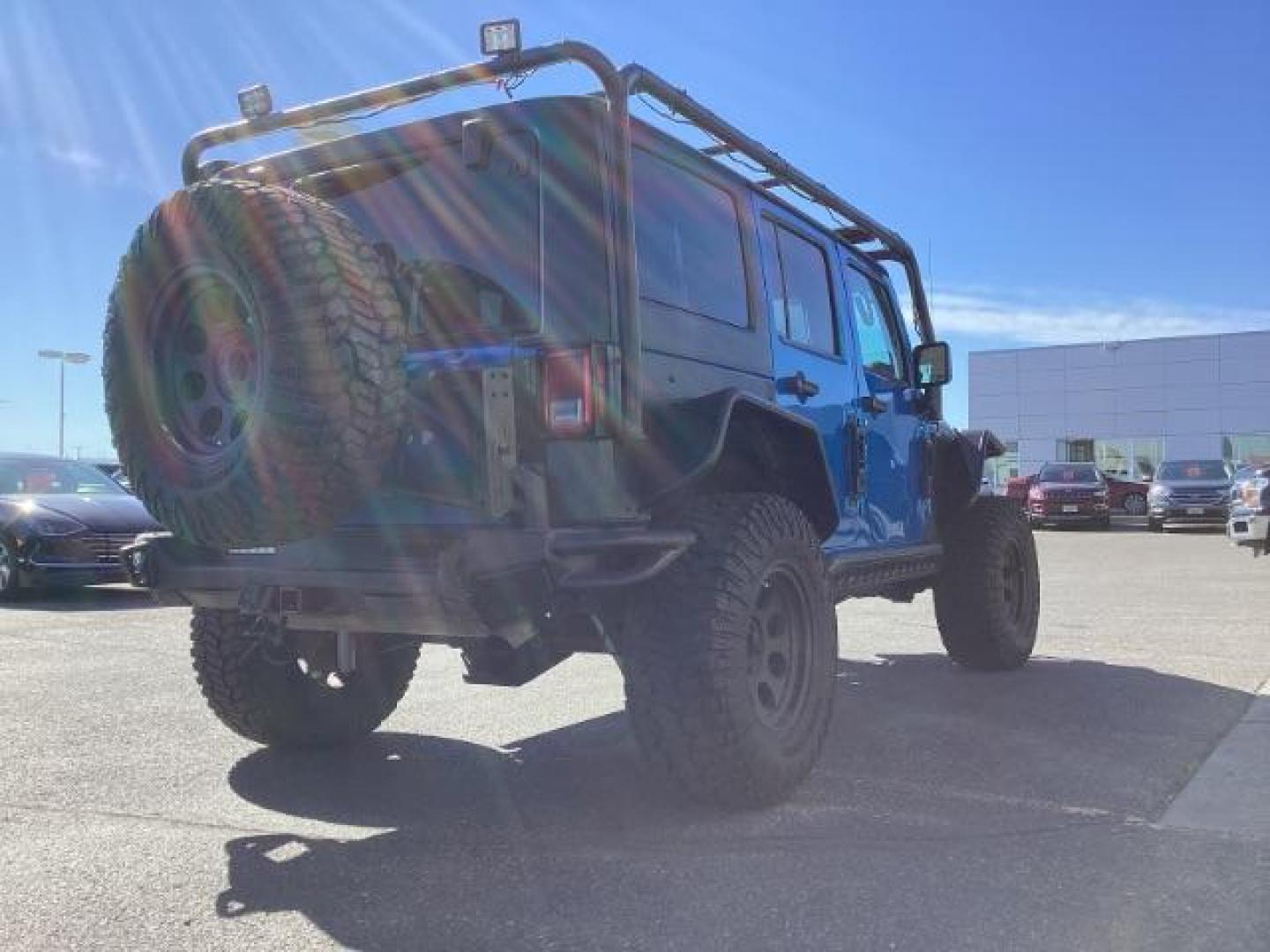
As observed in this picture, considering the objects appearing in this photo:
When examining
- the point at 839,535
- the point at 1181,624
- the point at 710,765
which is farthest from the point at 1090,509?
the point at 710,765

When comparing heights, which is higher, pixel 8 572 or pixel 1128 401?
pixel 1128 401

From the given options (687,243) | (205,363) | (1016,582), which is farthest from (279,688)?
(1016,582)

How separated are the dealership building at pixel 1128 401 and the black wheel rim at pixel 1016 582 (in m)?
31.5

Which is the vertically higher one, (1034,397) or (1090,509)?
(1034,397)

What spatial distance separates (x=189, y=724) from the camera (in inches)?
198

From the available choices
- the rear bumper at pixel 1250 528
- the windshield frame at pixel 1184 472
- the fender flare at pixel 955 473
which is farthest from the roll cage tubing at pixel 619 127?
the windshield frame at pixel 1184 472

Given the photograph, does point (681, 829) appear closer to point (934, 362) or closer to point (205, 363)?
point (205, 363)

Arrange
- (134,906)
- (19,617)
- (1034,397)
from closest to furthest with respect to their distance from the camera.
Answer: (134,906) < (19,617) < (1034,397)

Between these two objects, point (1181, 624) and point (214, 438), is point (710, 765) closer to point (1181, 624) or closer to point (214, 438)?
point (214, 438)

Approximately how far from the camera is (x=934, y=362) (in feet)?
19.7

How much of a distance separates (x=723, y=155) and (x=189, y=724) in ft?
11.5

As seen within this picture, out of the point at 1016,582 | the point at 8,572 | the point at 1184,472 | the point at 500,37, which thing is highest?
the point at 500,37

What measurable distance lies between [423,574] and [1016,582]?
467 cm

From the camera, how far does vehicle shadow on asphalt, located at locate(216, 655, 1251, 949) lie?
9.27 ft
